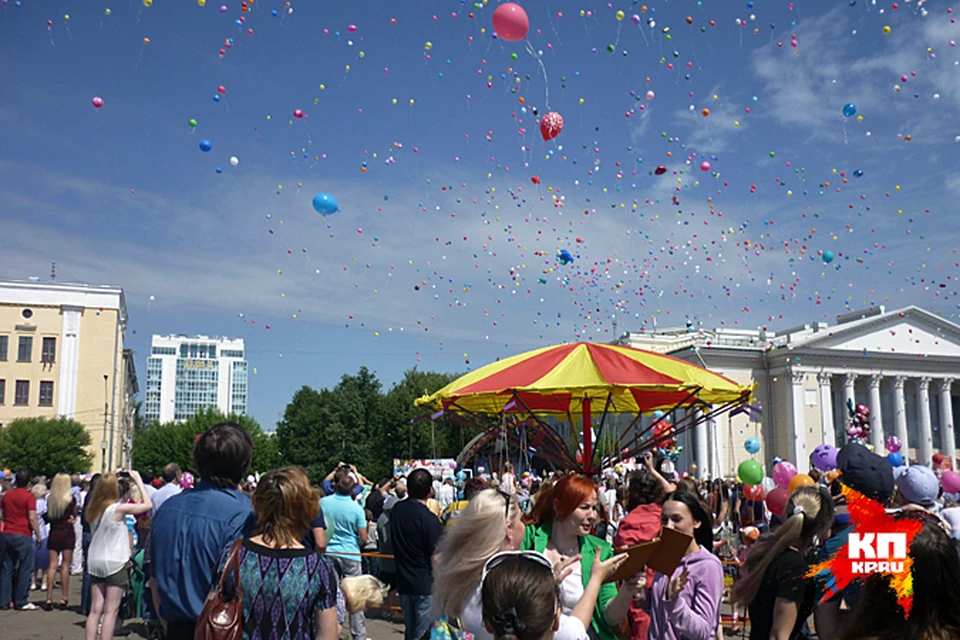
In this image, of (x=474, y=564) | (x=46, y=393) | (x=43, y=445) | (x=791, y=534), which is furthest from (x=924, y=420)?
(x=474, y=564)

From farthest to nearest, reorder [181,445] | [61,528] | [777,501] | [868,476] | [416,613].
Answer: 1. [181,445]
2. [61,528]
3. [777,501]
4. [416,613]
5. [868,476]

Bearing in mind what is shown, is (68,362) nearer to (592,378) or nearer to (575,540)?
(592,378)

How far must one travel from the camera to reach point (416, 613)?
7.46m

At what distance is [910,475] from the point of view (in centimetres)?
547

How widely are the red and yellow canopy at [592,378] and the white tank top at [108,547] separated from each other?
3.90 meters

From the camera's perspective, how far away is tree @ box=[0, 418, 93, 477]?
1889 inches

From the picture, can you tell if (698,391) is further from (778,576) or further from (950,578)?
(950,578)

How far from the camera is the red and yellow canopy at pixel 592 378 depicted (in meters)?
9.24

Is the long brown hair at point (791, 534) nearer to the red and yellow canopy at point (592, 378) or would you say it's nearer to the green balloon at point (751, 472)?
the red and yellow canopy at point (592, 378)

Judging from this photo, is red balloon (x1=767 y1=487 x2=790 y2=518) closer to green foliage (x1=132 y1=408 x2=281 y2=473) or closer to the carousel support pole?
the carousel support pole

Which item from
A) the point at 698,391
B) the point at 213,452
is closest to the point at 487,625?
the point at 213,452

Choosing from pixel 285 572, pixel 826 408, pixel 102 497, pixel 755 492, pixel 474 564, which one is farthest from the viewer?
pixel 826 408

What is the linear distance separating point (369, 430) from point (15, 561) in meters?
52.6

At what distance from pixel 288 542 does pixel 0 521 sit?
10.2 metres
